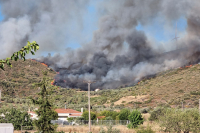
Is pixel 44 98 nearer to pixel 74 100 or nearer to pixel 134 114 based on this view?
pixel 134 114

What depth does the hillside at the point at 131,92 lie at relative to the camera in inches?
2991

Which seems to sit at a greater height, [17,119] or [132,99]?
[132,99]

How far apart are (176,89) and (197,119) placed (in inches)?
1918

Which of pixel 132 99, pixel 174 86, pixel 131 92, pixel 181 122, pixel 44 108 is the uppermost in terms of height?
pixel 174 86

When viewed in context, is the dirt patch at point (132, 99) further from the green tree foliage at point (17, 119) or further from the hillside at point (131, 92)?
the green tree foliage at point (17, 119)

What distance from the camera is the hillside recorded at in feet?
249

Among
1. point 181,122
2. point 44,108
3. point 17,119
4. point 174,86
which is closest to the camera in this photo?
point 44,108

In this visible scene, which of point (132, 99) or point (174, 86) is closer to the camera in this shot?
point (132, 99)

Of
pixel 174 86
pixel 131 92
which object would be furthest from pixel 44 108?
pixel 131 92

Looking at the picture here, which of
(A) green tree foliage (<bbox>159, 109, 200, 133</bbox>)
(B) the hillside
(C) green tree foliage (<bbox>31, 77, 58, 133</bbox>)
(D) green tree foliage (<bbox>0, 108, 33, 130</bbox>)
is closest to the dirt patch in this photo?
(B) the hillside

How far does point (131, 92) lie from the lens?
97.2m

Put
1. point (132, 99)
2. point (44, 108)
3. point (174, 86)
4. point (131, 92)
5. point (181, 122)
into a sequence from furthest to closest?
point (131, 92) < point (174, 86) < point (132, 99) < point (181, 122) < point (44, 108)

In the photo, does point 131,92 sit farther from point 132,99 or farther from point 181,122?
point 181,122

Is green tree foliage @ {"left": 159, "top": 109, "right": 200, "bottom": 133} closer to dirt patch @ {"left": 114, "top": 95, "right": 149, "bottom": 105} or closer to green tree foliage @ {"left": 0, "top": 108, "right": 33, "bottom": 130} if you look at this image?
green tree foliage @ {"left": 0, "top": 108, "right": 33, "bottom": 130}
